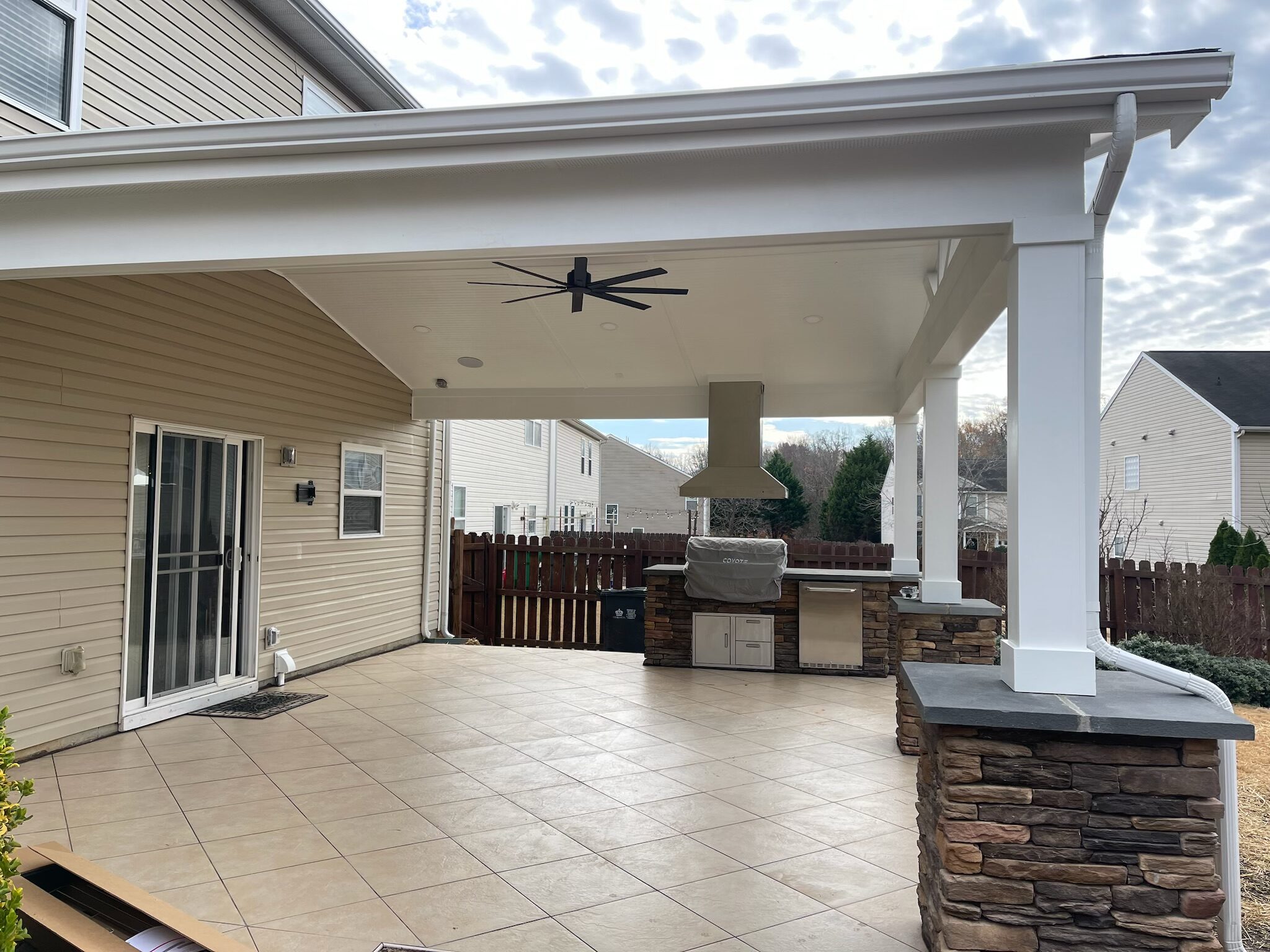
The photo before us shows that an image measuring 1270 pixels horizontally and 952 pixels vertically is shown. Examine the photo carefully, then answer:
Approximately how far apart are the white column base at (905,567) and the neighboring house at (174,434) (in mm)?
5227

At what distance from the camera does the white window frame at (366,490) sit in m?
7.73

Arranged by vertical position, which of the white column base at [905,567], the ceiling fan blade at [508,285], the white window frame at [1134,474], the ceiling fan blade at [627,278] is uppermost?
the ceiling fan blade at [508,285]

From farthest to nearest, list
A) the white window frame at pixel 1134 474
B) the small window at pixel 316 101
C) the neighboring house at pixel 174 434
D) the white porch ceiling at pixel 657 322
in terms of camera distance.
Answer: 1. the white window frame at pixel 1134 474
2. the small window at pixel 316 101
3. the white porch ceiling at pixel 657 322
4. the neighboring house at pixel 174 434

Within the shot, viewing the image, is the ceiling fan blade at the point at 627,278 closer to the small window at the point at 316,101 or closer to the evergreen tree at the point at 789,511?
the small window at the point at 316,101

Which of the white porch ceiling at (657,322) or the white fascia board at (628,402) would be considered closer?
the white porch ceiling at (657,322)

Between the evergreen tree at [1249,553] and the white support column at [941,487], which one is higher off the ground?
the white support column at [941,487]

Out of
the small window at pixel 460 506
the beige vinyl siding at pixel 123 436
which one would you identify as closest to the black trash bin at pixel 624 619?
the beige vinyl siding at pixel 123 436

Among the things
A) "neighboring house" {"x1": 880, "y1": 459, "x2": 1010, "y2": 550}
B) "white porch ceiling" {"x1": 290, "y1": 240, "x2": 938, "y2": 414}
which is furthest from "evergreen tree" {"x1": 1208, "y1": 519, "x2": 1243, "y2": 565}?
"white porch ceiling" {"x1": 290, "y1": 240, "x2": 938, "y2": 414}

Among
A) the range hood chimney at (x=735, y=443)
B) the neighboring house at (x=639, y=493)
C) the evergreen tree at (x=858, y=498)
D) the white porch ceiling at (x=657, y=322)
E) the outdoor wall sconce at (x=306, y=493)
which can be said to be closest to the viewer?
the white porch ceiling at (x=657, y=322)

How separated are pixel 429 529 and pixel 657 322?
13.2ft

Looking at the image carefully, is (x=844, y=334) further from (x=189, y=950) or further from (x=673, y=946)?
(x=189, y=950)

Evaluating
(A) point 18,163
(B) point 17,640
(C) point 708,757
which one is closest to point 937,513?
(C) point 708,757

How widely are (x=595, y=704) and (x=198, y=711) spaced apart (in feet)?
9.64

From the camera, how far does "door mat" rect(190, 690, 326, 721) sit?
5891 millimetres
